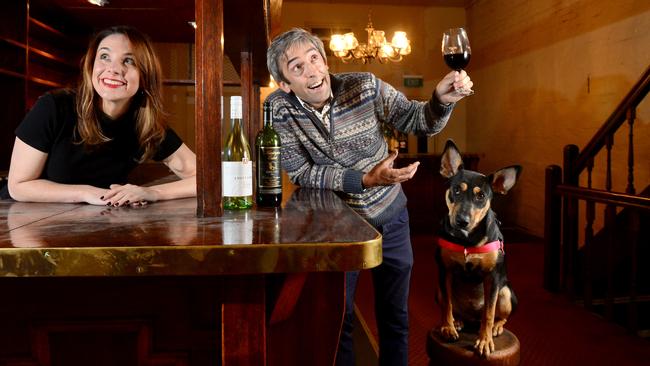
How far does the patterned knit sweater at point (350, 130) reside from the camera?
178 cm

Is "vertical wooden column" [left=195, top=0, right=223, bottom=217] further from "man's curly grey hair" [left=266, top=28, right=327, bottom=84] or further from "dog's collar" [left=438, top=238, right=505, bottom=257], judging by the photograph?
"dog's collar" [left=438, top=238, right=505, bottom=257]

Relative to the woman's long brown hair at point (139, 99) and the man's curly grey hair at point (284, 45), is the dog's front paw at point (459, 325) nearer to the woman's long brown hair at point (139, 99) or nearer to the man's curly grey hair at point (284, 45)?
the man's curly grey hair at point (284, 45)

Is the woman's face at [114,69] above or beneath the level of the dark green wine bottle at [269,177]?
above

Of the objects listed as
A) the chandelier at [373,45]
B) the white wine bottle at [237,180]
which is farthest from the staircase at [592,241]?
the chandelier at [373,45]

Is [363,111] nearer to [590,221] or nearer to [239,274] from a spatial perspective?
[239,274]


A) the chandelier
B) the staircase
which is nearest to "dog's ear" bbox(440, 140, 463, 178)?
the staircase

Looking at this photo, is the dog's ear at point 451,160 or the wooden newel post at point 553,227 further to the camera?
the wooden newel post at point 553,227

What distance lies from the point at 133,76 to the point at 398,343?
1.33 meters

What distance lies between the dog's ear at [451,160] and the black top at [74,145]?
1000mm

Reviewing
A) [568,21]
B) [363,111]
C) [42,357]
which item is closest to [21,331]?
[42,357]

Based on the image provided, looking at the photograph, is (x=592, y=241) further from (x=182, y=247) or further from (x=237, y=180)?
(x=182, y=247)

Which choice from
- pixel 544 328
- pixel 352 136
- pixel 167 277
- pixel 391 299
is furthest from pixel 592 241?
pixel 167 277

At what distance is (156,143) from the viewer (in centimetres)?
179

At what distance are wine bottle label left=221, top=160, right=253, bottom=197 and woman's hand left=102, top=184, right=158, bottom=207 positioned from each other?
0.95 feet
